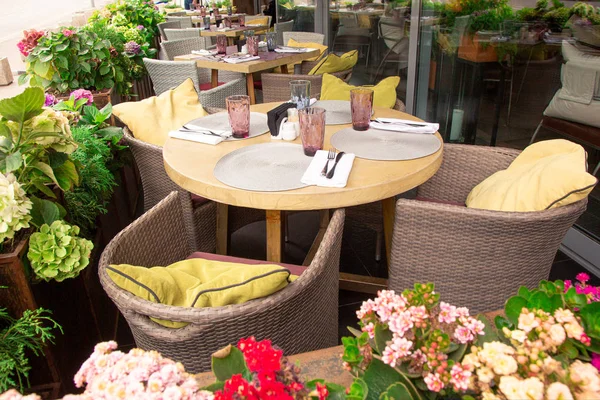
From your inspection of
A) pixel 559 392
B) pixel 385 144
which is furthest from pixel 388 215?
pixel 559 392

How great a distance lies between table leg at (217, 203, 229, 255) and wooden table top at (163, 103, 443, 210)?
1.26ft

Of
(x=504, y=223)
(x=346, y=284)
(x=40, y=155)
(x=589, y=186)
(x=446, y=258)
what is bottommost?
(x=346, y=284)

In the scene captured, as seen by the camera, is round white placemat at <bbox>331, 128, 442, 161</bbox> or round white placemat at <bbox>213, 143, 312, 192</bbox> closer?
round white placemat at <bbox>213, 143, 312, 192</bbox>

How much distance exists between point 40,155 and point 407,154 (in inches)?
45.7

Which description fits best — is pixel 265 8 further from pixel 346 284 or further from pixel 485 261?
pixel 485 261

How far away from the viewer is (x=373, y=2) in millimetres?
4695

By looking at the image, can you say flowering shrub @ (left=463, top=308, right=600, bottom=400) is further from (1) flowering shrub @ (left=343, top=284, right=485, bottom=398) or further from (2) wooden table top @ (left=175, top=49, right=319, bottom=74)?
(2) wooden table top @ (left=175, top=49, right=319, bottom=74)

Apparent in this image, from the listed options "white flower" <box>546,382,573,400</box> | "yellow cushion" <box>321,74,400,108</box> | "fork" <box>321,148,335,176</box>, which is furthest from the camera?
"yellow cushion" <box>321,74,400,108</box>

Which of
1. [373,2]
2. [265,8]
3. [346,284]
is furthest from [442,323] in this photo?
[265,8]

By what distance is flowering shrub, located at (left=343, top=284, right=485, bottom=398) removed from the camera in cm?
56

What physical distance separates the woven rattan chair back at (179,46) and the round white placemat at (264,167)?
11.0ft

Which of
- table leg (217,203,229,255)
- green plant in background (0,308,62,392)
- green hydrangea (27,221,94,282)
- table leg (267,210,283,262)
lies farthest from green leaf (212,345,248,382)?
table leg (217,203,229,255)

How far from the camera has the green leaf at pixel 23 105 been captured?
120 cm

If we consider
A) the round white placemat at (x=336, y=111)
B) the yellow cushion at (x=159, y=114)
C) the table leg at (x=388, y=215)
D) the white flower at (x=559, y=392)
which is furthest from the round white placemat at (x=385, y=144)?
the white flower at (x=559, y=392)
